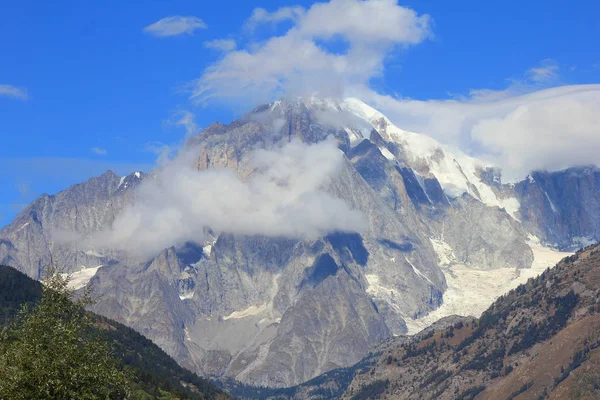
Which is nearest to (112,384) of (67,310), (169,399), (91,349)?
(91,349)

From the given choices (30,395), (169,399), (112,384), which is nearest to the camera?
(30,395)

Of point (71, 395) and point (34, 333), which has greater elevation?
point (34, 333)

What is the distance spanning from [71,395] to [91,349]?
717 centimetres

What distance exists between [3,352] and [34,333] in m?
6.19

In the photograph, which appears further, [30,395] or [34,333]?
[34,333]

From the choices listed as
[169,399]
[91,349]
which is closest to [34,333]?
[91,349]

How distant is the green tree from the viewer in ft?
274

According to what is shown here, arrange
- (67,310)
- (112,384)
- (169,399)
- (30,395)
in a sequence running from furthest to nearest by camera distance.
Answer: (169,399) < (67,310) < (112,384) < (30,395)

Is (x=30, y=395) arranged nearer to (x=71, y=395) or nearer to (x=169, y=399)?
(x=71, y=395)

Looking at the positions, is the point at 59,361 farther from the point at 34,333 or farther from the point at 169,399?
the point at 169,399

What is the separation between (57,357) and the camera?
85.8m

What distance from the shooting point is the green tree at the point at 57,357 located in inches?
3282

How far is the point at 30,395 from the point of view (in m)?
83.3

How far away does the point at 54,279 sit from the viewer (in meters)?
96.1
